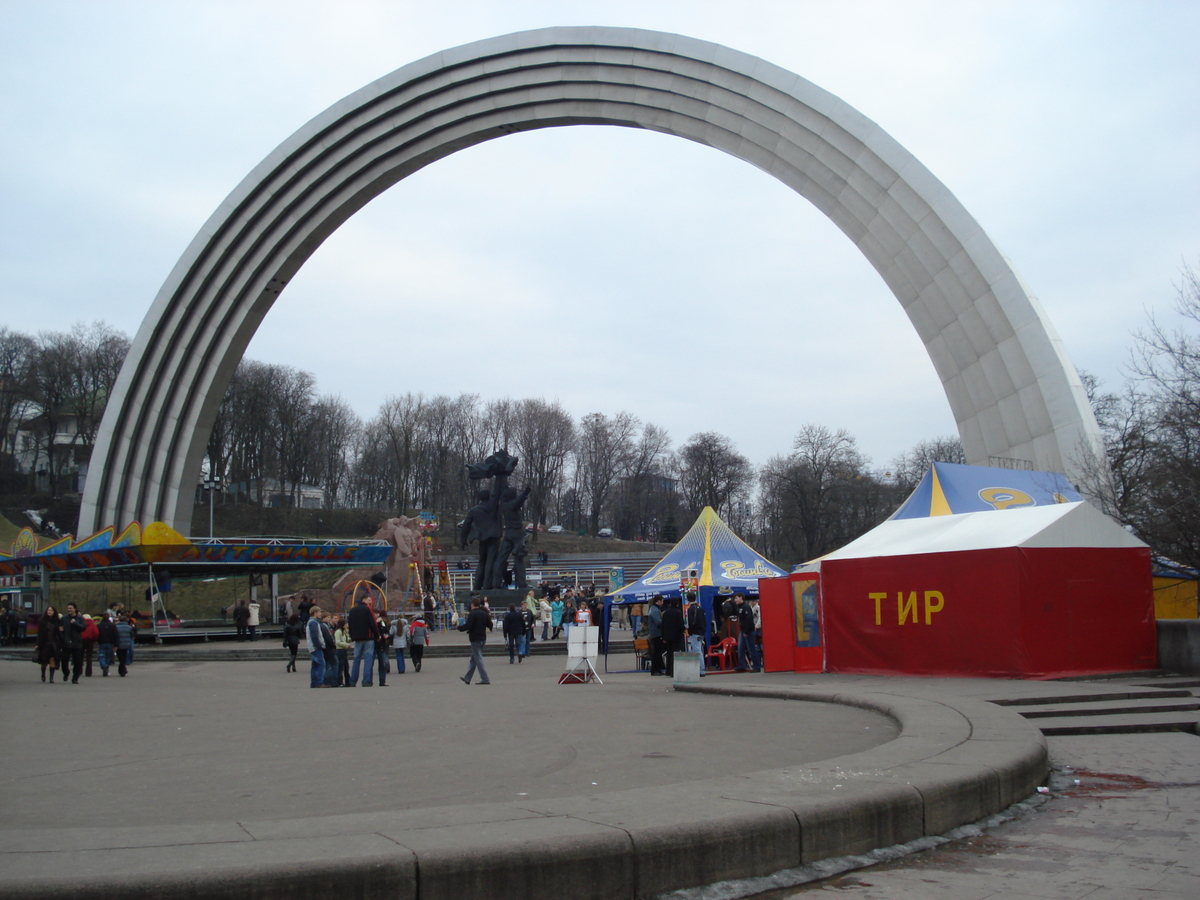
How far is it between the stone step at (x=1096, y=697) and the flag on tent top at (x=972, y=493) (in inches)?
228

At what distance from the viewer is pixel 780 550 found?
253 feet

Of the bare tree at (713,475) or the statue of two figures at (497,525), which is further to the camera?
the bare tree at (713,475)

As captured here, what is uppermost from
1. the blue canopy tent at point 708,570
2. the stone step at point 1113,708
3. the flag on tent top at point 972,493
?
the flag on tent top at point 972,493

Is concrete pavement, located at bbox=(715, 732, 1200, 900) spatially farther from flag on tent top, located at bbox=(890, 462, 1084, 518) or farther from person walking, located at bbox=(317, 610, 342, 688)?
person walking, located at bbox=(317, 610, 342, 688)

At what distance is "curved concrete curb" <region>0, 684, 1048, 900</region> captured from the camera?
3615 mm

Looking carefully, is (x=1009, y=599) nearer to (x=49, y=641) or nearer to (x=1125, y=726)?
(x=1125, y=726)

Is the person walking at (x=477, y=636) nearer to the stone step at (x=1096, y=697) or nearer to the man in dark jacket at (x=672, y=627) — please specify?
the man in dark jacket at (x=672, y=627)

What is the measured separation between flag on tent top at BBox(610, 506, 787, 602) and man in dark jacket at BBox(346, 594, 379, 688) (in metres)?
7.96

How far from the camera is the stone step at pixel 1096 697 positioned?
35.3 feet

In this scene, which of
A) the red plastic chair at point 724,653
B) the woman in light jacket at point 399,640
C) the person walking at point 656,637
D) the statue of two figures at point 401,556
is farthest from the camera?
the statue of two figures at point 401,556

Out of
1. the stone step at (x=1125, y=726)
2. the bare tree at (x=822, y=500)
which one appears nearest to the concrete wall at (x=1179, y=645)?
the stone step at (x=1125, y=726)

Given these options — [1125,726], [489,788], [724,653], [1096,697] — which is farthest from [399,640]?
[489,788]

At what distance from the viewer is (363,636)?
16.6m

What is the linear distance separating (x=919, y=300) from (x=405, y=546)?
24.2 meters
